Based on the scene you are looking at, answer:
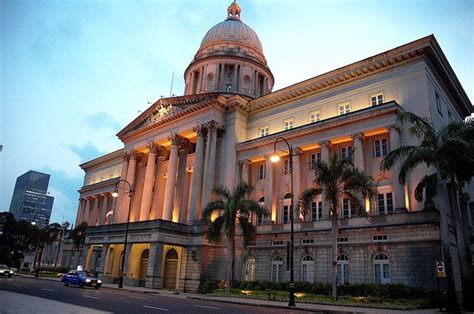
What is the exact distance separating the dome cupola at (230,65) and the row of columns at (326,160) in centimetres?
2159

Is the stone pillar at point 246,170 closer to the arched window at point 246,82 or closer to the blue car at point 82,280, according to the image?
the blue car at point 82,280

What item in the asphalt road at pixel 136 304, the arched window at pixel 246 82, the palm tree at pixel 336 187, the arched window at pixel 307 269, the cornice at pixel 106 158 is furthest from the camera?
the cornice at pixel 106 158

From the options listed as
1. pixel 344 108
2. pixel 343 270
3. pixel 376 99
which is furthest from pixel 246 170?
pixel 343 270

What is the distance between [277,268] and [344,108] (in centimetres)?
1725

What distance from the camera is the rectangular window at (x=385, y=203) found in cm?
3288

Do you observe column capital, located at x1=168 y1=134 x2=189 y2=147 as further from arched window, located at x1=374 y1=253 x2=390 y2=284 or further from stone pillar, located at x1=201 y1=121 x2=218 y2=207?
arched window, located at x1=374 y1=253 x2=390 y2=284

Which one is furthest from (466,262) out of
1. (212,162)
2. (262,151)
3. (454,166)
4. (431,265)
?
(212,162)

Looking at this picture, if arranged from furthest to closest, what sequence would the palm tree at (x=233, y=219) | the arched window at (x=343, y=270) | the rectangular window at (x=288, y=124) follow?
the rectangular window at (x=288, y=124), the palm tree at (x=233, y=219), the arched window at (x=343, y=270)

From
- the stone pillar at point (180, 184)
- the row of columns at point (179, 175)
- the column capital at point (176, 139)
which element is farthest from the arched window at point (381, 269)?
the column capital at point (176, 139)

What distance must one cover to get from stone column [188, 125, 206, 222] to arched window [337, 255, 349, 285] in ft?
54.8

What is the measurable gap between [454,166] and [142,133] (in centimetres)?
4118

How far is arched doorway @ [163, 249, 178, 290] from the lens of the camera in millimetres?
40719

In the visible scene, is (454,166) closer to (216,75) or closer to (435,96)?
(435,96)

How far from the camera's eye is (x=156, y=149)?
52.4 meters
